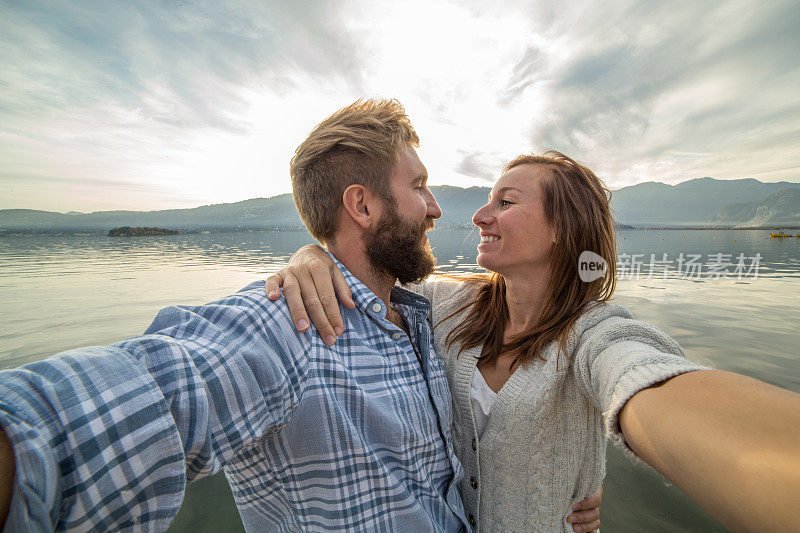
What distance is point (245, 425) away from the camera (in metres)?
1.26

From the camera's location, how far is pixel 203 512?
3.88m

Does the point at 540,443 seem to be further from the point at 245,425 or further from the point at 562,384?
the point at 245,425

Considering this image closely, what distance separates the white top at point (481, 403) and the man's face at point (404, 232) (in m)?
0.97

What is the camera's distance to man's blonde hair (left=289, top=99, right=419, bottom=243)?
2.70 m

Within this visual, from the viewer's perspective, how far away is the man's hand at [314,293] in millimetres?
1729

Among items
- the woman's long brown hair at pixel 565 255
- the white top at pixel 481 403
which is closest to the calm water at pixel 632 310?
the woman's long brown hair at pixel 565 255

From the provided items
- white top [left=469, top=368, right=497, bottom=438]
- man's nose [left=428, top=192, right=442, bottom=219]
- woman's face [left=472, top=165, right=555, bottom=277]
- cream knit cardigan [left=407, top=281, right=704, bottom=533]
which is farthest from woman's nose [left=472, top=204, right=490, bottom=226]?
white top [left=469, top=368, right=497, bottom=438]

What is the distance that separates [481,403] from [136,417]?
1.96 m

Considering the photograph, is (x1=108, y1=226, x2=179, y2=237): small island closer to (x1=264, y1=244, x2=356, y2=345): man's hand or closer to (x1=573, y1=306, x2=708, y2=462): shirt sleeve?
(x1=264, y1=244, x2=356, y2=345): man's hand

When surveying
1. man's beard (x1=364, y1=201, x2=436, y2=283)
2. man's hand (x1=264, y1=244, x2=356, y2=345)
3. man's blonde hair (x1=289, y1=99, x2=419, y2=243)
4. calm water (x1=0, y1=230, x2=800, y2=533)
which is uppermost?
man's blonde hair (x1=289, y1=99, x2=419, y2=243)

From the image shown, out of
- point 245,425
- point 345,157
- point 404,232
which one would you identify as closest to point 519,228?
point 404,232

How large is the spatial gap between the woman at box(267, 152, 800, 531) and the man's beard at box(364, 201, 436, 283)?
1.57 feet

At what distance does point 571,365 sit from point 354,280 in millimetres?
1452

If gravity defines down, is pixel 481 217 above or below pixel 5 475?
above
